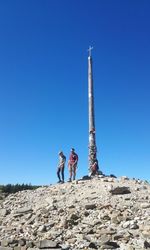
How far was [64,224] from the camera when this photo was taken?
20.5 m

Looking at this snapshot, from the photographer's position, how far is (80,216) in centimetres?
2152

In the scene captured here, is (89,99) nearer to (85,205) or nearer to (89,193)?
(89,193)

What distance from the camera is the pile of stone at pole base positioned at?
717 inches

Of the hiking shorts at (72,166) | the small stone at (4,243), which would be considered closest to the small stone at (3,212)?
the small stone at (4,243)

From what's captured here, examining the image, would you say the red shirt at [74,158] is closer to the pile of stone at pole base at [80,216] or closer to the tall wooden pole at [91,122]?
the pile of stone at pole base at [80,216]

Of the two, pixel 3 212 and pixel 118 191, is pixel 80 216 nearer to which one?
pixel 118 191

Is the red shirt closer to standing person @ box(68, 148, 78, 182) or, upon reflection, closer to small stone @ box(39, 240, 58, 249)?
standing person @ box(68, 148, 78, 182)

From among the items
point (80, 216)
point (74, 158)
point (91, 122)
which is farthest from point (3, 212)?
point (91, 122)

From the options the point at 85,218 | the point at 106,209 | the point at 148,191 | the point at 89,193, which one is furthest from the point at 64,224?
the point at 148,191

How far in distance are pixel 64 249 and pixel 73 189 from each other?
8.86m

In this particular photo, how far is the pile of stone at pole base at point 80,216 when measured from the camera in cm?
1822

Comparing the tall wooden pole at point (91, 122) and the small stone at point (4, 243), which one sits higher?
the tall wooden pole at point (91, 122)

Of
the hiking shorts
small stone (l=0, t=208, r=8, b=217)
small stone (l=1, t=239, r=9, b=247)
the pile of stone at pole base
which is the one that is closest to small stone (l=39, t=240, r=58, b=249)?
the pile of stone at pole base

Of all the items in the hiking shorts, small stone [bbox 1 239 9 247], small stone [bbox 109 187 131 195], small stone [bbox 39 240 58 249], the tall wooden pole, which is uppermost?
the tall wooden pole
